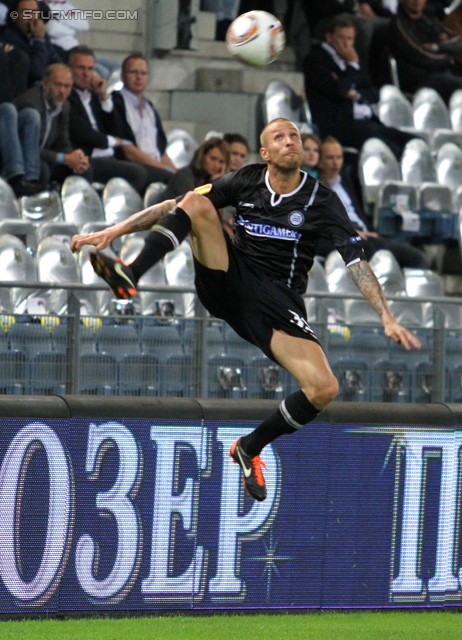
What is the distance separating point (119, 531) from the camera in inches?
251

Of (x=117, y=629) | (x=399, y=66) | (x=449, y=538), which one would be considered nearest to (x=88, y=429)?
(x=117, y=629)

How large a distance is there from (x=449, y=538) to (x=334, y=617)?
0.87m

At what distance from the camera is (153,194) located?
10883 millimetres

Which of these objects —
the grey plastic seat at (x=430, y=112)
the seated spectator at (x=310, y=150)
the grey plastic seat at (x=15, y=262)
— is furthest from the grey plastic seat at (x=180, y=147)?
the grey plastic seat at (x=15, y=262)

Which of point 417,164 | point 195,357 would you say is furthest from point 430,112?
point 195,357

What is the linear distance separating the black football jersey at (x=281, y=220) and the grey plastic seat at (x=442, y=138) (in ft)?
26.1

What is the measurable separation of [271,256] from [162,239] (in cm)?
78

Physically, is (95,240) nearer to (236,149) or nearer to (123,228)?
(123,228)

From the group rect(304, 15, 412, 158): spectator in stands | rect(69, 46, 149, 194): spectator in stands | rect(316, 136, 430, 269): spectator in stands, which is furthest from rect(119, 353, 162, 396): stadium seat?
rect(304, 15, 412, 158): spectator in stands

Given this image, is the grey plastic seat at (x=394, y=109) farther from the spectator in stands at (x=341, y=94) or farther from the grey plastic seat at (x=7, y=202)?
the grey plastic seat at (x=7, y=202)

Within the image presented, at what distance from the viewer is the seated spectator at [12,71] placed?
1082 cm

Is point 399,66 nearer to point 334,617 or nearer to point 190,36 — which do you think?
point 190,36

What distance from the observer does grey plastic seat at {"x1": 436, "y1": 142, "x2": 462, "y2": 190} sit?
43.7 ft

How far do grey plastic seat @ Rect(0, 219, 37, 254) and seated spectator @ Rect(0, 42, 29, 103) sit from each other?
5.53 ft
